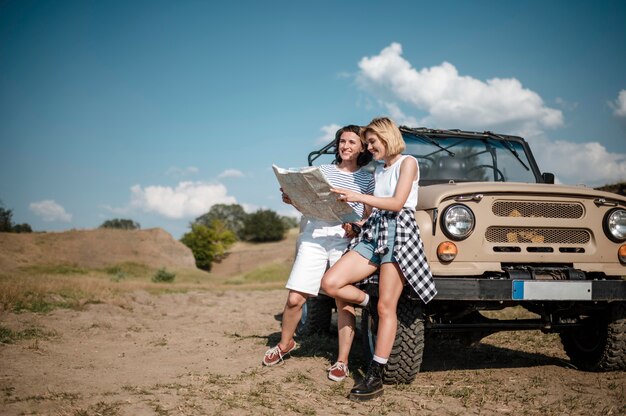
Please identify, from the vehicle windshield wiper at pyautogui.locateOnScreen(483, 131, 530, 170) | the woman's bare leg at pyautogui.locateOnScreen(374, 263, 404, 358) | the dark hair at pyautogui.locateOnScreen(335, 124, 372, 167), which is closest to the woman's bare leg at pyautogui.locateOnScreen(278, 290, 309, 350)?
the woman's bare leg at pyautogui.locateOnScreen(374, 263, 404, 358)

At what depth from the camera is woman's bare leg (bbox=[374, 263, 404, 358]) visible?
3.47 meters

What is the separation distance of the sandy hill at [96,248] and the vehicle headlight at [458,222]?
20.5 meters

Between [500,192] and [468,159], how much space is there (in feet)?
4.68

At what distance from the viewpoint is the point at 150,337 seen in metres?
6.00

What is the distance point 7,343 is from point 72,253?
22.2 meters

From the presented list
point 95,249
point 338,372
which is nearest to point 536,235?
point 338,372

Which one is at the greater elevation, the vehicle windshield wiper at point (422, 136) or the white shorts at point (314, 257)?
the vehicle windshield wiper at point (422, 136)

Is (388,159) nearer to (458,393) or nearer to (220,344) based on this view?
(458,393)

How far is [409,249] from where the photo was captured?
3.41m

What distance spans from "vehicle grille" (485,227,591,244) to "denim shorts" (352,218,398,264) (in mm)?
821

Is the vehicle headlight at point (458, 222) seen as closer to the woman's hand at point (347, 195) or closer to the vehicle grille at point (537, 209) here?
→ the vehicle grille at point (537, 209)

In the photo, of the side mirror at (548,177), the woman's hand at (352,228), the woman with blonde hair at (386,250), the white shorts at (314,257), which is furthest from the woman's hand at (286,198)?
the side mirror at (548,177)

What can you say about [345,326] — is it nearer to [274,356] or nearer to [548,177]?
[274,356]

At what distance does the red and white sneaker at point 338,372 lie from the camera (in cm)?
390
